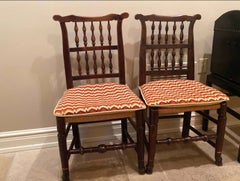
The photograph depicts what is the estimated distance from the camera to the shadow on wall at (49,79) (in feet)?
4.90

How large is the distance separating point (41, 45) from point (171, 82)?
2.53 ft

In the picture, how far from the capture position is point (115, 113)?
1184 mm

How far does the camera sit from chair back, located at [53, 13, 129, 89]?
4.54 feet

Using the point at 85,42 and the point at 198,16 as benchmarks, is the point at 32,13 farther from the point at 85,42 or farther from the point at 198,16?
the point at 198,16

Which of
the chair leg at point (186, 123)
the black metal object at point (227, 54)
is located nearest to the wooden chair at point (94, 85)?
the chair leg at point (186, 123)

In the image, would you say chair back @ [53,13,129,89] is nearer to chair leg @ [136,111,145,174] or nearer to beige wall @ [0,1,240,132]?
beige wall @ [0,1,240,132]

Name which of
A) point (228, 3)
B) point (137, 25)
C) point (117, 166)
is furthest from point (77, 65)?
point (228, 3)

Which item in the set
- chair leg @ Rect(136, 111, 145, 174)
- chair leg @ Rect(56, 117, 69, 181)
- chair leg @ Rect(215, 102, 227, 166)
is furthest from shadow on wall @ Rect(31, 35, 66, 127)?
chair leg @ Rect(215, 102, 227, 166)

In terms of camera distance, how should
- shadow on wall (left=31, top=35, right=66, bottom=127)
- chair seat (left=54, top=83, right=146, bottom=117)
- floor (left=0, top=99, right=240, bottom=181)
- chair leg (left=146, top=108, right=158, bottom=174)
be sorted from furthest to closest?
shadow on wall (left=31, top=35, right=66, bottom=127) < floor (left=0, top=99, right=240, bottom=181) < chair leg (left=146, top=108, right=158, bottom=174) < chair seat (left=54, top=83, right=146, bottom=117)

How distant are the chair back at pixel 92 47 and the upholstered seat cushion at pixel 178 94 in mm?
215

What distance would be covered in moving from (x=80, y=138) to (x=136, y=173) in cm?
47

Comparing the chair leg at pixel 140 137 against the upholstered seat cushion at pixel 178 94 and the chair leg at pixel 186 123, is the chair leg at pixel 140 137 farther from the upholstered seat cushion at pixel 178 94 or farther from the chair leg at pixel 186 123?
the chair leg at pixel 186 123

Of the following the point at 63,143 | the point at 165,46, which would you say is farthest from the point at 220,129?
the point at 63,143

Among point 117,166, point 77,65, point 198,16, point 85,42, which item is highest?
point 198,16
